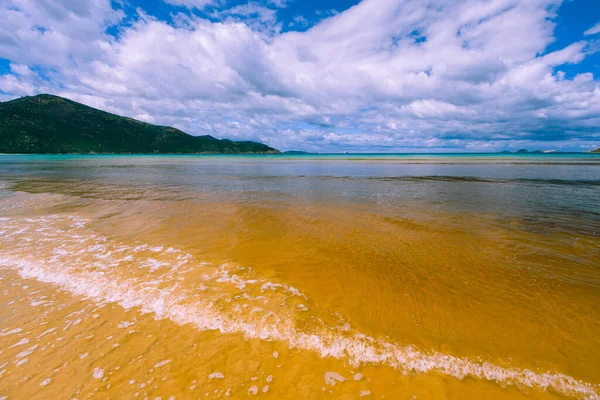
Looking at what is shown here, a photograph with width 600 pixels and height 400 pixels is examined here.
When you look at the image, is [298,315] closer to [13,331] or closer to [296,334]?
[296,334]

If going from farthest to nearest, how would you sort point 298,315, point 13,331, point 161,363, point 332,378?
point 298,315, point 13,331, point 161,363, point 332,378

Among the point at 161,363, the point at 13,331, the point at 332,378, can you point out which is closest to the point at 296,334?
the point at 332,378

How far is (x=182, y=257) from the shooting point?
9156 mm

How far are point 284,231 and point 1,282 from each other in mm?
9366

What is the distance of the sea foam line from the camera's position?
4.34m

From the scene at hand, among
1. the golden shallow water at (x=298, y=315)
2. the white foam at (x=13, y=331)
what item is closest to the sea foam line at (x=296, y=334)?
the golden shallow water at (x=298, y=315)

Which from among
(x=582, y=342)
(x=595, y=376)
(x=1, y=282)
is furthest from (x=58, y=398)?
(x=582, y=342)

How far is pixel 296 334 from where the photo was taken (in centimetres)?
534

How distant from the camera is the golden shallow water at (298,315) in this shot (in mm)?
4242

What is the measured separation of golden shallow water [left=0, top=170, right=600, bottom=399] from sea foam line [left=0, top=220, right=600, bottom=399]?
29 mm

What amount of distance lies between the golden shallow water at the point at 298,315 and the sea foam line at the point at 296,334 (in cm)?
3

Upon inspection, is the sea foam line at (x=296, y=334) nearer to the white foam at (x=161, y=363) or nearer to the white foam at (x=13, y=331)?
the white foam at (x=161, y=363)

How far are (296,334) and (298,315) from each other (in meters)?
0.63

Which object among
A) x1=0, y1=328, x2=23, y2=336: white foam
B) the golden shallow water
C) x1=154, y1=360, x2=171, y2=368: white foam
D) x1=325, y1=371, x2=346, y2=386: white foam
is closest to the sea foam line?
the golden shallow water
